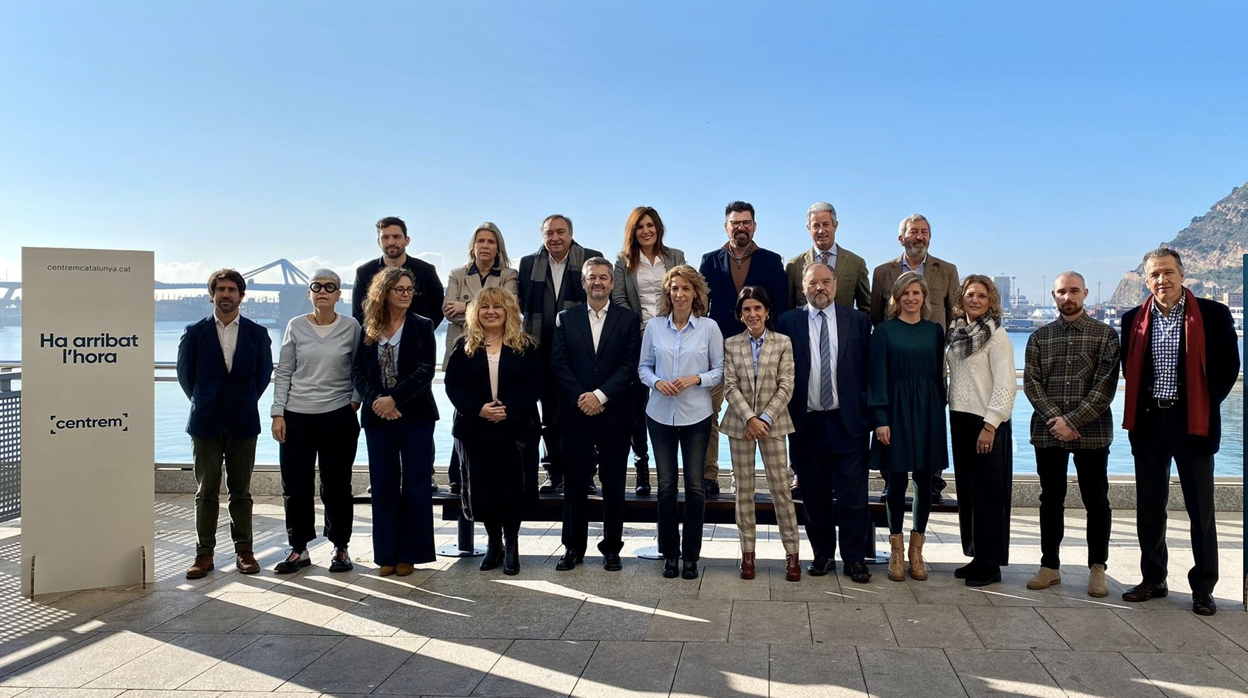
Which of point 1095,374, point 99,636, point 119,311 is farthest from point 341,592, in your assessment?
point 1095,374

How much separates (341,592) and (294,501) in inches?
28.7

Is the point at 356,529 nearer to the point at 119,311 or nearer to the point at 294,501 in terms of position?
the point at 294,501

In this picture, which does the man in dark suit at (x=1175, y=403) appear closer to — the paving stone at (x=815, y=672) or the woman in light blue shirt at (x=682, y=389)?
the paving stone at (x=815, y=672)

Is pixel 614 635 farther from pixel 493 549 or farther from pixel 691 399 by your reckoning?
pixel 493 549

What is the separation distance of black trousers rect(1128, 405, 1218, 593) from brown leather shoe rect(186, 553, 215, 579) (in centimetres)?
517

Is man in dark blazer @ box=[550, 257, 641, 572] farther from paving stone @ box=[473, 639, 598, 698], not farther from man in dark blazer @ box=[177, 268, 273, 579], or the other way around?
man in dark blazer @ box=[177, 268, 273, 579]

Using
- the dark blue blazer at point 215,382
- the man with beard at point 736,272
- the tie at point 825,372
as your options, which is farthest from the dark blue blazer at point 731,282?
the dark blue blazer at point 215,382

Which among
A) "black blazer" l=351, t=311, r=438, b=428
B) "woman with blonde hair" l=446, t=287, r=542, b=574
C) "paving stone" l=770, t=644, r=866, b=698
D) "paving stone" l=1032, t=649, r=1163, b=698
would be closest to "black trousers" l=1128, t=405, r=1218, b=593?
"paving stone" l=1032, t=649, r=1163, b=698

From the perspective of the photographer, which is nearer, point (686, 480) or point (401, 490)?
point (686, 480)

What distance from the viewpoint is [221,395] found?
5285mm

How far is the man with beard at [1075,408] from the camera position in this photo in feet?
15.8

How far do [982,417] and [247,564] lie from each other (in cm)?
428

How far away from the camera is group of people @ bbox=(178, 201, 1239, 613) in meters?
4.91

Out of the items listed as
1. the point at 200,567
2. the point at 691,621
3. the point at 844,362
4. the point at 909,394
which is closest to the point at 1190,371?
the point at 909,394
